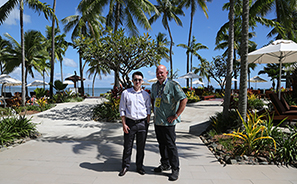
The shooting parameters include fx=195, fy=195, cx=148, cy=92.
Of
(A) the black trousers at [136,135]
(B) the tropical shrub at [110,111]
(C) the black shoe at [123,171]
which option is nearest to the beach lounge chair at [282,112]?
(A) the black trousers at [136,135]

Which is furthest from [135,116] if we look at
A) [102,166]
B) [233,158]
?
[233,158]

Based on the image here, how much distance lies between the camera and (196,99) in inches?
600

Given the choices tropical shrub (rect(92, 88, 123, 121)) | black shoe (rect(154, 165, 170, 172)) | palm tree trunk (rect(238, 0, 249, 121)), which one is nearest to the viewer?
black shoe (rect(154, 165, 170, 172))

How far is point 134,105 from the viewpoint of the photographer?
3105 mm

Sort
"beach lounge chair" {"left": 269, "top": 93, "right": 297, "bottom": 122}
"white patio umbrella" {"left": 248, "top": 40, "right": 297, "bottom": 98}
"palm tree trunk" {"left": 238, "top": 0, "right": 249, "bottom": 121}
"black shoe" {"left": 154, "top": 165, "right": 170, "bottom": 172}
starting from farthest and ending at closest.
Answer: "white patio umbrella" {"left": 248, "top": 40, "right": 297, "bottom": 98} < "beach lounge chair" {"left": 269, "top": 93, "right": 297, "bottom": 122} < "palm tree trunk" {"left": 238, "top": 0, "right": 249, "bottom": 121} < "black shoe" {"left": 154, "top": 165, "right": 170, "bottom": 172}

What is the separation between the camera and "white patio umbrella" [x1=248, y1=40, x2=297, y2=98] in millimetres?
5977

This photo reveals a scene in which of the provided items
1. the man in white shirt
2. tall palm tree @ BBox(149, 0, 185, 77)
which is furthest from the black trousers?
tall palm tree @ BBox(149, 0, 185, 77)

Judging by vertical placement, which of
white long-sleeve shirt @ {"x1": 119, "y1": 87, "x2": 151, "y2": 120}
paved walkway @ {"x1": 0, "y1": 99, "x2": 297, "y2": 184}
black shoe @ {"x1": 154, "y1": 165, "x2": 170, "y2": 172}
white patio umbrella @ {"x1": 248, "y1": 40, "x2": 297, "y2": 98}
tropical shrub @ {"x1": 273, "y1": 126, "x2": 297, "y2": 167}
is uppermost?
white patio umbrella @ {"x1": 248, "y1": 40, "x2": 297, "y2": 98}

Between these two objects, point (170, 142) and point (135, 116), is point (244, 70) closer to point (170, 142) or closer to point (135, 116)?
point (170, 142)

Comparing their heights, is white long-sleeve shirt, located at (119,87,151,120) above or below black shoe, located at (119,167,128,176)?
above

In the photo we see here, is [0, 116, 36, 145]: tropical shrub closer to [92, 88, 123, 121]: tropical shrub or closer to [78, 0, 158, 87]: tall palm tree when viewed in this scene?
[92, 88, 123, 121]: tropical shrub

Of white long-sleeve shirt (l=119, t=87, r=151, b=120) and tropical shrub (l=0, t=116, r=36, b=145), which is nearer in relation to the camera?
white long-sleeve shirt (l=119, t=87, r=151, b=120)

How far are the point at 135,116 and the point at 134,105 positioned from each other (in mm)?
175

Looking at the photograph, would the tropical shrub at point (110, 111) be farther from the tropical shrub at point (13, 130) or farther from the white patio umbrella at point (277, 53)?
the white patio umbrella at point (277, 53)
